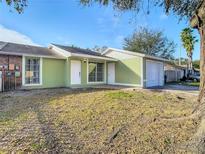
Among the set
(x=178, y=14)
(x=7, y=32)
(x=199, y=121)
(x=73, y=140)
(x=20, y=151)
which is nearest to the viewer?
(x=20, y=151)

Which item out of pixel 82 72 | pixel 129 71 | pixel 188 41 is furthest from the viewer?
pixel 188 41

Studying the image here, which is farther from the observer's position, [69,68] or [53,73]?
[69,68]

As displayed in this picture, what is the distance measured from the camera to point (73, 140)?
4.30 metres

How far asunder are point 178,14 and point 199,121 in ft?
12.7

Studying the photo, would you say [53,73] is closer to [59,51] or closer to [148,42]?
[59,51]

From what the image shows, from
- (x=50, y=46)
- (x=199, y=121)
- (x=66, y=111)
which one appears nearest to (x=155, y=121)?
(x=199, y=121)

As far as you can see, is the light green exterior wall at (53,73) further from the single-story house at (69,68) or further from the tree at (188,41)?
the tree at (188,41)

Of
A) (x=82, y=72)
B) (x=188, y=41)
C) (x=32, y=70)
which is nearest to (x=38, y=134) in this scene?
(x=32, y=70)

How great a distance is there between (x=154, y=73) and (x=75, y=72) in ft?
24.8

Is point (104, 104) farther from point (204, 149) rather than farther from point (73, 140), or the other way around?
point (204, 149)

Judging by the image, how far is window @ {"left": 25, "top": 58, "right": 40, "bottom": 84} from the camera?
1380 cm

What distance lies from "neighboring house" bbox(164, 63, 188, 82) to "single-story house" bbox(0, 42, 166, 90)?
28.2 ft

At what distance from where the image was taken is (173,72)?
Result: 28953 mm

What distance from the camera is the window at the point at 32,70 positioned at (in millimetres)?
13805
